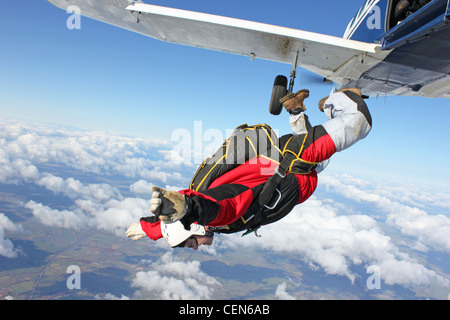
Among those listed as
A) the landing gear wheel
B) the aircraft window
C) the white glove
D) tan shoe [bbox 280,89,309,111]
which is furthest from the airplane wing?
the white glove

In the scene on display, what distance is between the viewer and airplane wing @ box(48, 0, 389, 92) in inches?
164

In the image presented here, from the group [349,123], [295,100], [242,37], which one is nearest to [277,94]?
[295,100]

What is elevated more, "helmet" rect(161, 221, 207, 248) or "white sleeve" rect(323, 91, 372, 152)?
"white sleeve" rect(323, 91, 372, 152)

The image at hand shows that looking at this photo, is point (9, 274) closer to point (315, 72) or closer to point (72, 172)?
point (315, 72)

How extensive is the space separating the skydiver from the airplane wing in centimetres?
294

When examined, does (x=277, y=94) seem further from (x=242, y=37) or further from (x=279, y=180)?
(x=242, y=37)

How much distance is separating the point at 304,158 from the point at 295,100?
47cm

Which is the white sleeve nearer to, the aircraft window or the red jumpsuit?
the red jumpsuit

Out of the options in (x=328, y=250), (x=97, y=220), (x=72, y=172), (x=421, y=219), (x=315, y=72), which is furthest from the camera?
(x=72, y=172)

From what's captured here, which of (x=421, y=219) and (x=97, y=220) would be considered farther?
(x=421, y=219)

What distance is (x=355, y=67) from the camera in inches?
194

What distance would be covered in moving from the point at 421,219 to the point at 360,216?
57258mm

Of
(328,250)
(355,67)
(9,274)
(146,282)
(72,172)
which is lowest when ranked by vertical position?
(328,250)

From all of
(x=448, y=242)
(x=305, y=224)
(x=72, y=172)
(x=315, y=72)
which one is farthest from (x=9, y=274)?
Result: (x=448, y=242)
